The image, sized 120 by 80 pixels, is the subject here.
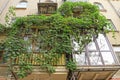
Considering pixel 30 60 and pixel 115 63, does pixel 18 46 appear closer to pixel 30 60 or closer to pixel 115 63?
pixel 30 60

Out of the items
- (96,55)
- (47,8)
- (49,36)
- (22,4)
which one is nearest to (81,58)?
(96,55)

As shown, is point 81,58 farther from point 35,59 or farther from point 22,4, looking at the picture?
point 22,4

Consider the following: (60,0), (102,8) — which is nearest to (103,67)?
(102,8)

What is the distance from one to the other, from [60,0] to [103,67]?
10.6 m

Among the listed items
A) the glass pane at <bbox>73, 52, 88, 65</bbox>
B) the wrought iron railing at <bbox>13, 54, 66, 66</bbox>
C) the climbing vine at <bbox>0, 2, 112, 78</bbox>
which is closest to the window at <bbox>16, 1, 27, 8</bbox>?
the climbing vine at <bbox>0, 2, 112, 78</bbox>

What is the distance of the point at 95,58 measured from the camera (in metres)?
10.8

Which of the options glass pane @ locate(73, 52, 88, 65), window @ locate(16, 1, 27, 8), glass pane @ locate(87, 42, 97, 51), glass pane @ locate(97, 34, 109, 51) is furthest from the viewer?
window @ locate(16, 1, 27, 8)

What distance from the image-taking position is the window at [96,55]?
34.7 feet

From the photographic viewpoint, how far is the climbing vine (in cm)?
1030

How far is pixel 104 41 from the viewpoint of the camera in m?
12.2

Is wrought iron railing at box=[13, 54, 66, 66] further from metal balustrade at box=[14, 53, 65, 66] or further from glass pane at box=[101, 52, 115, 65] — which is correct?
glass pane at box=[101, 52, 115, 65]

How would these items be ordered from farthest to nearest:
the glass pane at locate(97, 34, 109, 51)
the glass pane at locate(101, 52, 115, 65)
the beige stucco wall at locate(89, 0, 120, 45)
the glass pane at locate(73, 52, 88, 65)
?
the beige stucco wall at locate(89, 0, 120, 45) < the glass pane at locate(97, 34, 109, 51) < the glass pane at locate(101, 52, 115, 65) < the glass pane at locate(73, 52, 88, 65)

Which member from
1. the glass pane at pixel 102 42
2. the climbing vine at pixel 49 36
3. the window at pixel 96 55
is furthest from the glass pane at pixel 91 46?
the glass pane at pixel 102 42

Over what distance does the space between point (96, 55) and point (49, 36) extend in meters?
2.83
